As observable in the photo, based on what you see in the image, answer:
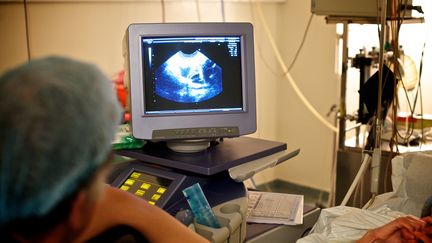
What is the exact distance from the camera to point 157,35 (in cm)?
166

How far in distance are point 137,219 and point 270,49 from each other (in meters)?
2.86

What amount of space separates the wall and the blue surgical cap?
1835mm

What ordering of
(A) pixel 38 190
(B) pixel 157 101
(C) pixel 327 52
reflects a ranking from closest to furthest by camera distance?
1. (A) pixel 38 190
2. (B) pixel 157 101
3. (C) pixel 327 52

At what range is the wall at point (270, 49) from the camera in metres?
2.61

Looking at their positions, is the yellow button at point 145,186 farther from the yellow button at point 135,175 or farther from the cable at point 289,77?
the cable at point 289,77

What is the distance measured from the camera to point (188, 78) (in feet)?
5.61

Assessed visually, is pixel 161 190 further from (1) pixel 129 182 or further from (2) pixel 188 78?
(2) pixel 188 78

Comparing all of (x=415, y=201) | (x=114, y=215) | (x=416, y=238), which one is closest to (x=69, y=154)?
(x=114, y=215)

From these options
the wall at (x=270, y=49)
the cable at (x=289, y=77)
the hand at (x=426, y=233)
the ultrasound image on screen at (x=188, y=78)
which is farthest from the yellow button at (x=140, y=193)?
the cable at (x=289, y=77)

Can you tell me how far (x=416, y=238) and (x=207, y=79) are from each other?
0.83 metres

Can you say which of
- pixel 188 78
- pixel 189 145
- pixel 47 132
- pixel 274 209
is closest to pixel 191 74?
pixel 188 78

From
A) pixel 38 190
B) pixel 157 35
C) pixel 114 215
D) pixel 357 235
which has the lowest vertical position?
pixel 357 235

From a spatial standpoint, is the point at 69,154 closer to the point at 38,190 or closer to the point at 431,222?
the point at 38,190

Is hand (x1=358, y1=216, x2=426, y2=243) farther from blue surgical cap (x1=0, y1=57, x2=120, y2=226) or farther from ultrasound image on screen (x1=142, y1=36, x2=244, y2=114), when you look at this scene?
blue surgical cap (x1=0, y1=57, x2=120, y2=226)
